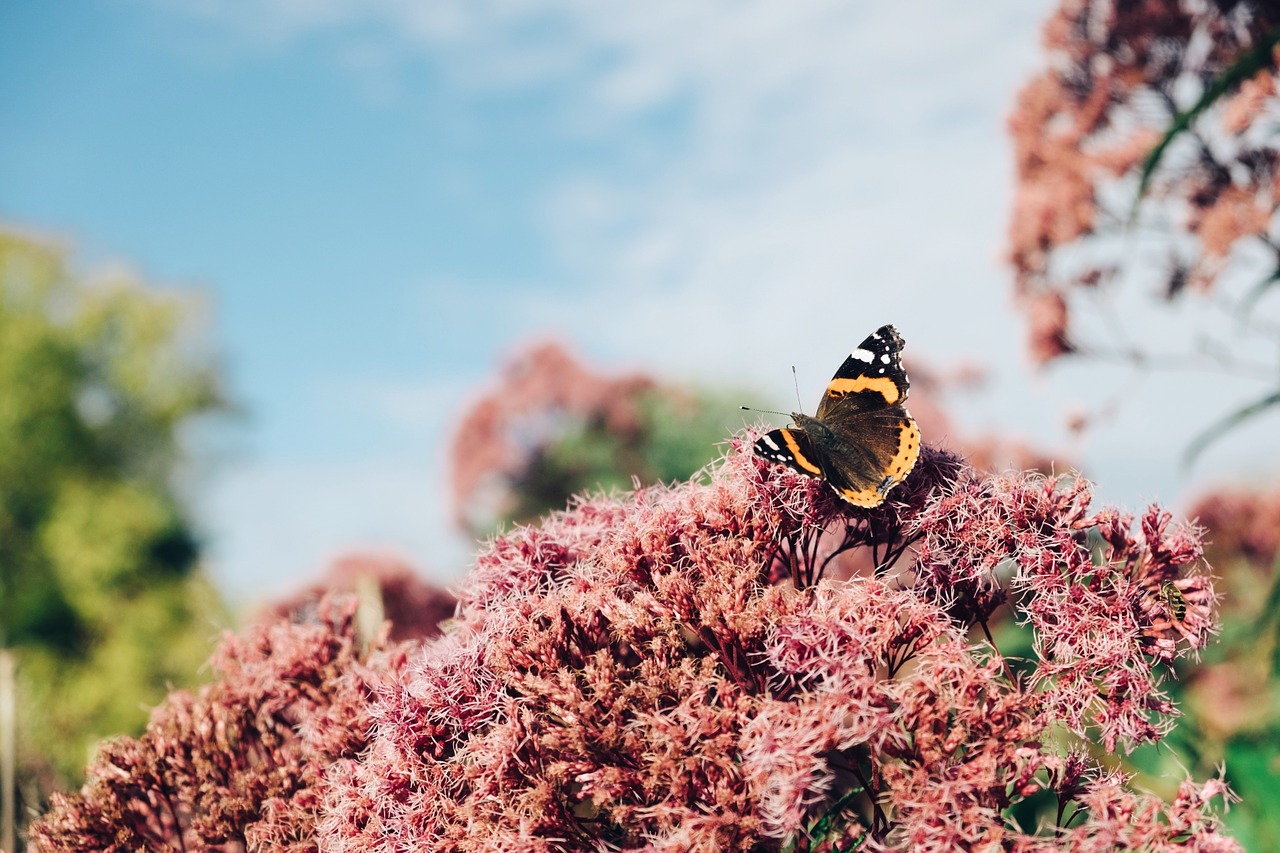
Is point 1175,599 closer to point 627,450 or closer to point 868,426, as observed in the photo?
point 868,426

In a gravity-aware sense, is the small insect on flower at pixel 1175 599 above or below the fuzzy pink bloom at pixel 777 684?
below

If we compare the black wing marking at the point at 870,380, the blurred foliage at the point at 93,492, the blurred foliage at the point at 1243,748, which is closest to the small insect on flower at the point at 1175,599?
the blurred foliage at the point at 1243,748

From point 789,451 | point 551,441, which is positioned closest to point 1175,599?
point 789,451

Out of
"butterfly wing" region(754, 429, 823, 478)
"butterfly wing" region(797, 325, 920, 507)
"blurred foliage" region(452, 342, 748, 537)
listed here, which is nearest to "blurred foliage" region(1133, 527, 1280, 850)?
"butterfly wing" region(797, 325, 920, 507)

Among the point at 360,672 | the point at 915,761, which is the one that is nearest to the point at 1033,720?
the point at 915,761

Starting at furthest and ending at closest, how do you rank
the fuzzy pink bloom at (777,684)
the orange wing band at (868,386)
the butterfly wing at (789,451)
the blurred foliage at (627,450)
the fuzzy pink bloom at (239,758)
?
the blurred foliage at (627,450) → the orange wing band at (868,386) → the fuzzy pink bloom at (239,758) → the butterfly wing at (789,451) → the fuzzy pink bloom at (777,684)

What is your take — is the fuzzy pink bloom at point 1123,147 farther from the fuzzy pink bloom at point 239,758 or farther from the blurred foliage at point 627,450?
the blurred foliage at point 627,450

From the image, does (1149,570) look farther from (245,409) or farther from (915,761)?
(245,409)
